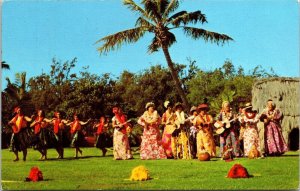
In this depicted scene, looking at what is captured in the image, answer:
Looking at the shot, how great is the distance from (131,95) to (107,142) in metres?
16.5

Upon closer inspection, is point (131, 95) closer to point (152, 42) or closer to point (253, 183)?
point (152, 42)

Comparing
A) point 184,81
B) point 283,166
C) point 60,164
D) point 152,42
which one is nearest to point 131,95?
point 184,81

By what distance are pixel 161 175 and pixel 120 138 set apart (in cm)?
540

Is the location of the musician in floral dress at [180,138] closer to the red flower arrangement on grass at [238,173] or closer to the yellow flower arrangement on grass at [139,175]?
the red flower arrangement on grass at [238,173]

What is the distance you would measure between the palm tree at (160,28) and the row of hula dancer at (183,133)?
3.79 metres

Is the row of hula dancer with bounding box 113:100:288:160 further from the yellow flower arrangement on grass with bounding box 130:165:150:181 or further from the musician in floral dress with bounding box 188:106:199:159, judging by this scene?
the yellow flower arrangement on grass with bounding box 130:165:150:181

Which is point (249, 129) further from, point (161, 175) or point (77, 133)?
point (77, 133)

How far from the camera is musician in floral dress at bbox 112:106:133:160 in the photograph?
17.8 meters

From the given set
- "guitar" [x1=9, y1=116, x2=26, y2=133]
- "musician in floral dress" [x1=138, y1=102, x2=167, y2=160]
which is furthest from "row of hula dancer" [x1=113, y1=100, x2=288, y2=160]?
"guitar" [x1=9, y1=116, x2=26, y2=133]

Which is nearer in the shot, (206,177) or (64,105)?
(206,177)

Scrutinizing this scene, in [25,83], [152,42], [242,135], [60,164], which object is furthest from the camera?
[25,83]

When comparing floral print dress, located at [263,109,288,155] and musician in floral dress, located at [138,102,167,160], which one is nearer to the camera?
floral print dress, located at [263,109,288,155]

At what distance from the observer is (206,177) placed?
12.2 metres

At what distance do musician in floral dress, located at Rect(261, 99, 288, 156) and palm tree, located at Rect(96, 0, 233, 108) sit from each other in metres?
4.58
